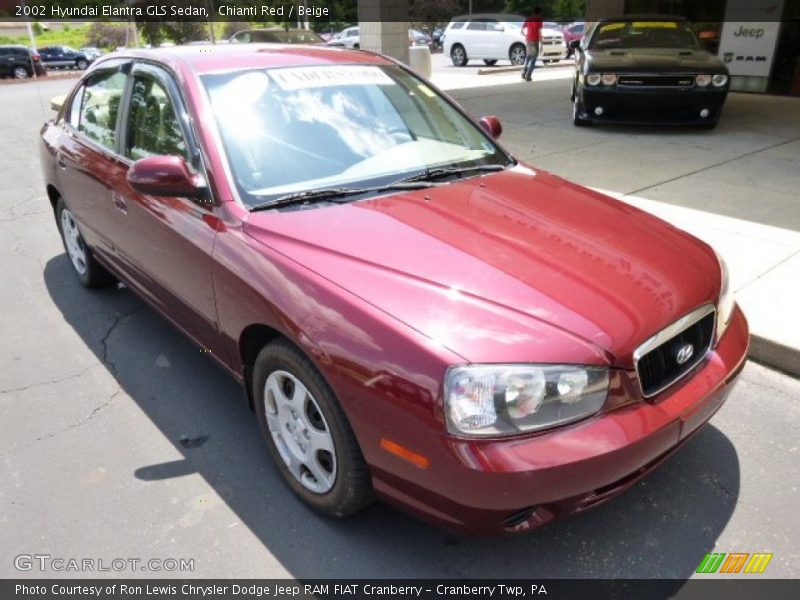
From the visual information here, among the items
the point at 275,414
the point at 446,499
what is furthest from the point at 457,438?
the point at 275,414

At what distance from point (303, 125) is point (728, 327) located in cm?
204

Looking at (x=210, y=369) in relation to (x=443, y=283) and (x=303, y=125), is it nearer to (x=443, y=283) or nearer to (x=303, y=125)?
(x=303, y=125)

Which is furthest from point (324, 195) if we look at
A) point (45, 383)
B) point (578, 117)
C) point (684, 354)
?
point (578, 117)

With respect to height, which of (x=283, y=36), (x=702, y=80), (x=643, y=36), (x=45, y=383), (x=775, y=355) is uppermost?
(x=643, y=36)

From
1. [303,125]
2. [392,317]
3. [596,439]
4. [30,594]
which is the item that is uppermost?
[303,125]

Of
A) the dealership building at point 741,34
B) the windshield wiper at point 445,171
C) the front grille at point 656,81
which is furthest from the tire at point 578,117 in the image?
the windshield wiper at point 445,171

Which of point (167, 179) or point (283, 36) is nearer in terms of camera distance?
point (167, 179)

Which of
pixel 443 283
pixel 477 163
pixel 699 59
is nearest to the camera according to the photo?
pixel 443 283

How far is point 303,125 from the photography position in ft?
9.77

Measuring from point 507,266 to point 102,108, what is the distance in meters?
2.99

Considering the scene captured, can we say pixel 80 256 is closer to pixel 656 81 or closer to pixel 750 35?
pixel 656 81

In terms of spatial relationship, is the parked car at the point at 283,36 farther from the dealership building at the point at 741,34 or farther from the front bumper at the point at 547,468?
the front bumper at the point at 547,468

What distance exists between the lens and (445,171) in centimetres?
310

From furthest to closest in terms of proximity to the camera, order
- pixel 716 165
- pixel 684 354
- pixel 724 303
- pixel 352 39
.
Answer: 1. pixel 352 39
2. pixel 716 165
3. pixel 724 303
4. pixel 684 354
